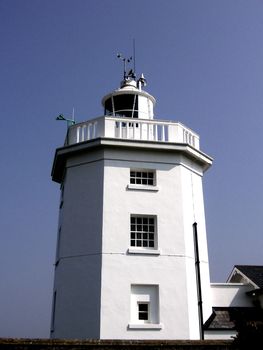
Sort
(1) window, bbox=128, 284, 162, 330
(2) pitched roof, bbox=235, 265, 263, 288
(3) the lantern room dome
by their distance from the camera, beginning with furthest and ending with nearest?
(3) the lantern room dome → (2) pitched roof, bbox=235, 265, 263, 288 → (1) window, bbox=128, 284, 162, 330

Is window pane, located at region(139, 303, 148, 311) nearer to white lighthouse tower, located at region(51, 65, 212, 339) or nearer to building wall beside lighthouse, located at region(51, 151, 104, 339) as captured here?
white lighthouse tower, located at region(51, 65, 212, 339)

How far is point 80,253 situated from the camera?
52.5 ft

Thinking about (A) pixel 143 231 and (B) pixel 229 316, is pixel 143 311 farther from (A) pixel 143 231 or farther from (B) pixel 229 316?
(B) pixel 229 316

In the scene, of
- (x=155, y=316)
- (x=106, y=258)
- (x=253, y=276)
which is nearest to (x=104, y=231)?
(x=106, y=258)

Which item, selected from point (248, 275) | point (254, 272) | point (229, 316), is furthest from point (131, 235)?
point (254, 272)

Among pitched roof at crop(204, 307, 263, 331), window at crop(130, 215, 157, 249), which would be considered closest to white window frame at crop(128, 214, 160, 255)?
window at crop(130, 215, 157, 249)

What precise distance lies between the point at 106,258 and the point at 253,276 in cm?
711

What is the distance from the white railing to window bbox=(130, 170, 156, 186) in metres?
1.34

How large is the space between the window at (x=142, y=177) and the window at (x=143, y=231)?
4.73ft

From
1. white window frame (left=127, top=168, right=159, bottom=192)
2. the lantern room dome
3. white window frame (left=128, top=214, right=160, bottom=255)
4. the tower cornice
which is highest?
the lantern room dome

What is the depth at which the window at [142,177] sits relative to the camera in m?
17.2

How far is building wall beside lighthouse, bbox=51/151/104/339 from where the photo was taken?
49.7ft

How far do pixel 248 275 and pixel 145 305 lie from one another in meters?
5.78

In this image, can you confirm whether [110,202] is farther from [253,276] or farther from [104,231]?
[253,276]
